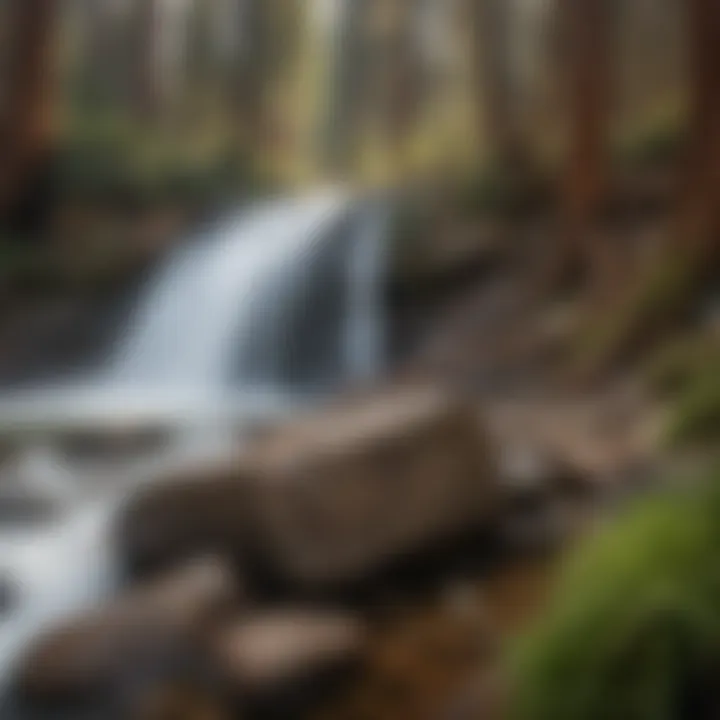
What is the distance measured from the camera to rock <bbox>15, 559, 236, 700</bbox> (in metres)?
1.36

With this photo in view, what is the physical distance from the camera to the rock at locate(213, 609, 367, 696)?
136cm

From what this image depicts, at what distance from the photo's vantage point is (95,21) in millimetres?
1920

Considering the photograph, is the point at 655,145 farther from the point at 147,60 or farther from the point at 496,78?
the point at 147,60

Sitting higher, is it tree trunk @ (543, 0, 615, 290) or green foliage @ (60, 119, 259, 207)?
green foliage @ (60, 119, 259, 207)

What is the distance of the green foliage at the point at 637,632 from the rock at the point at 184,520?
40 centimetres

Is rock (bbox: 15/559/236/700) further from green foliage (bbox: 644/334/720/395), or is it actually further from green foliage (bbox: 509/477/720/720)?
green foliage (bbox: 644/334/720/395)

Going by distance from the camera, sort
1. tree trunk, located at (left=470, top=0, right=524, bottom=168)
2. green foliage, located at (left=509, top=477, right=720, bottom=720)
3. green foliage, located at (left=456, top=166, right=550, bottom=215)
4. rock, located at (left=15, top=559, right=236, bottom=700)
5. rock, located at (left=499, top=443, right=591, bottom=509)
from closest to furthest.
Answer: green foliage, located at (left=509, top=477, right=720, bottom=720) → rock, located at (left=15, top=559, right=236, bottom=700) → rock, located at (left=499, top=443, right=591, bottom=509) → tree trunk, located at (left=470, top=0, right=524, bottom=168) → green foliage, located at (left=456, top=166, right=550, bottom=215)

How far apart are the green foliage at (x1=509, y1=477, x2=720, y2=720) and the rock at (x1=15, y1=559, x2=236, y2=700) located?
369 mm

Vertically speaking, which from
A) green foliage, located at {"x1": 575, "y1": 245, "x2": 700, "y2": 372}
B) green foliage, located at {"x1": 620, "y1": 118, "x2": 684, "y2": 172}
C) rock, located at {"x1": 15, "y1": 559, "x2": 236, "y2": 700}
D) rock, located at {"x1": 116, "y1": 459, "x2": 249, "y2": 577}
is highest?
green foliage, located at {"x1": 620, "y1": 118, "x2": 684, "y2": 172}

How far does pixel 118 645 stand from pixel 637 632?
58cm

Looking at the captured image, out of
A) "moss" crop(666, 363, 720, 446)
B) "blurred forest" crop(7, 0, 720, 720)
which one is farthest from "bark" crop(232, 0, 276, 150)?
"moss" crop(666, 363, 720, 446)

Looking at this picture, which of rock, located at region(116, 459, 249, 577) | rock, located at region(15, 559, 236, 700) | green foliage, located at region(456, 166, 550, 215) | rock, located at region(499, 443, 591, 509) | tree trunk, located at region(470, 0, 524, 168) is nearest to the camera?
rock, located at region(15, 559, 236, 700)

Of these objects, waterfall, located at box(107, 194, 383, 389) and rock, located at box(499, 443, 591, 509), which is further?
waterfall, located at box(107, 194, 383, 389)

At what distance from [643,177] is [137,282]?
852mm
